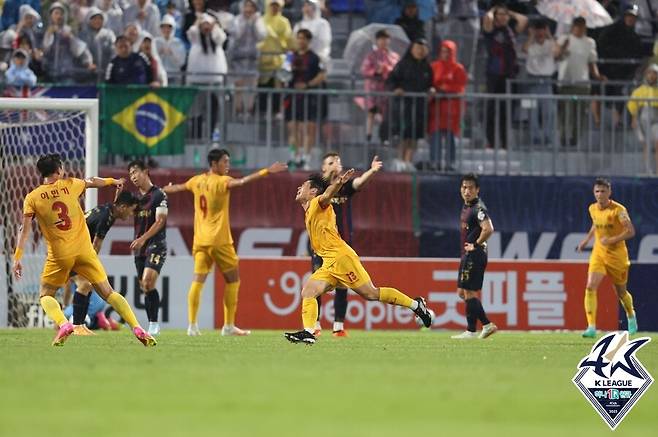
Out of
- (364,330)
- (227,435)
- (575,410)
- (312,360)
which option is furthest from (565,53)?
(227,435)

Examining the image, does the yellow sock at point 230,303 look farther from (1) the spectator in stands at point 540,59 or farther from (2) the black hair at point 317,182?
(1) the spectator in stands at point 540,59

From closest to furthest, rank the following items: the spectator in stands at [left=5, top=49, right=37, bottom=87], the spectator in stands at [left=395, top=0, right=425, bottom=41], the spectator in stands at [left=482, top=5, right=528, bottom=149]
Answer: the spectator in stands at [left=5, top=49, right=37, bottom=87] → the spectator in stands at [left=482, top=5, right=528, bottom=149] → the spectator in stands at [left=395, top=0, right=425, bottom=41]

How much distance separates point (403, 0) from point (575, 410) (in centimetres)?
1762

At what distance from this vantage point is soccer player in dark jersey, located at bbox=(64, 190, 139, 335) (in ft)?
65.0

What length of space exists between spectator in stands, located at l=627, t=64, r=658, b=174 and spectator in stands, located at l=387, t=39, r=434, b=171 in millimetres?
3430

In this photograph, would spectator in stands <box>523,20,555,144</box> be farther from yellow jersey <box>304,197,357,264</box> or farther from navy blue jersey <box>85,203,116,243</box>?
yellow jersey <box>304,197,357,264</box>

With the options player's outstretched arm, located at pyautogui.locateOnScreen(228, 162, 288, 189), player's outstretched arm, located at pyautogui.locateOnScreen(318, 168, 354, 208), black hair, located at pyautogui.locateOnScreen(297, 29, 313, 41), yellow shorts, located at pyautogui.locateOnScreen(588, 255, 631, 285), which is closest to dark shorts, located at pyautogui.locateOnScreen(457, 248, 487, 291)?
yellow shorts, located at pyautogui.locateOnScreen(588, 255, 631, 285)

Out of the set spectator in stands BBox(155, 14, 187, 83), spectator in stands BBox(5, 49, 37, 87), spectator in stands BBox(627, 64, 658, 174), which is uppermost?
spectator in stands BBox(155, 14, 187, 83)

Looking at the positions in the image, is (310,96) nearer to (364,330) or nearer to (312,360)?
(364,330)

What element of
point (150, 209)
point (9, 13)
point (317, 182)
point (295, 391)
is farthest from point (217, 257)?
point (295, 391)

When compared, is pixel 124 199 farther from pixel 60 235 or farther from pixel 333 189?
pixel 333 189

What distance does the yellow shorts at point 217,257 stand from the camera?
20.2m

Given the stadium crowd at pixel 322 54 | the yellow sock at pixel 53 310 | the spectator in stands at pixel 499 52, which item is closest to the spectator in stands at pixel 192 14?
the stadium crowd at pixel 322 54

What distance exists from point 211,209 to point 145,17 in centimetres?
692
